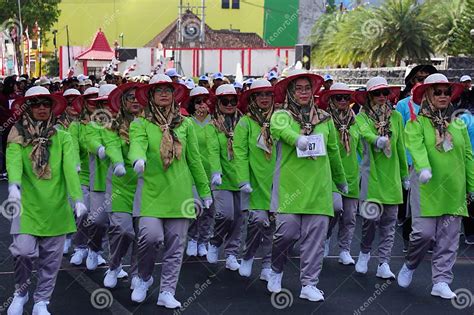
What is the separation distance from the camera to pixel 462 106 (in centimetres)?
1057

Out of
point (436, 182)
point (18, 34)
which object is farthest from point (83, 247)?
point (18, 34)

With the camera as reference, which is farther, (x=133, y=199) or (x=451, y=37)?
(x=451, y=37)

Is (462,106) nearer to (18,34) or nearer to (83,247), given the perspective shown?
(83,247)

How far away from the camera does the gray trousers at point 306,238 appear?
7.43 metres

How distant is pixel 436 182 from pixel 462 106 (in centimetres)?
319

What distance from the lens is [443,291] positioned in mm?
7562

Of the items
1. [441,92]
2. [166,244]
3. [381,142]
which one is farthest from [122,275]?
[441,92]

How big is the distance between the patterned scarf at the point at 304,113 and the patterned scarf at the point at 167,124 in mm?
972

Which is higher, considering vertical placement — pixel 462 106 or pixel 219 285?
pixel 462 106

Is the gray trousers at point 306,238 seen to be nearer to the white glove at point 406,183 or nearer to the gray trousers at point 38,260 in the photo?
the white glove at point 406,183

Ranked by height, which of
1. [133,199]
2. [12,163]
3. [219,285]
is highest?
[12,163]

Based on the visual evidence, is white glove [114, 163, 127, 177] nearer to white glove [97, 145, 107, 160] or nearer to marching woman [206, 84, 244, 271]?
white glove [97, 145, 107, 160]

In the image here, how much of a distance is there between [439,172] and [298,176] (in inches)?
50.5

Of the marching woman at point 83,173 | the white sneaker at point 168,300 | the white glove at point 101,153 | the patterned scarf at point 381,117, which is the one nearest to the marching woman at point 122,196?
the white glove at point 101,153
